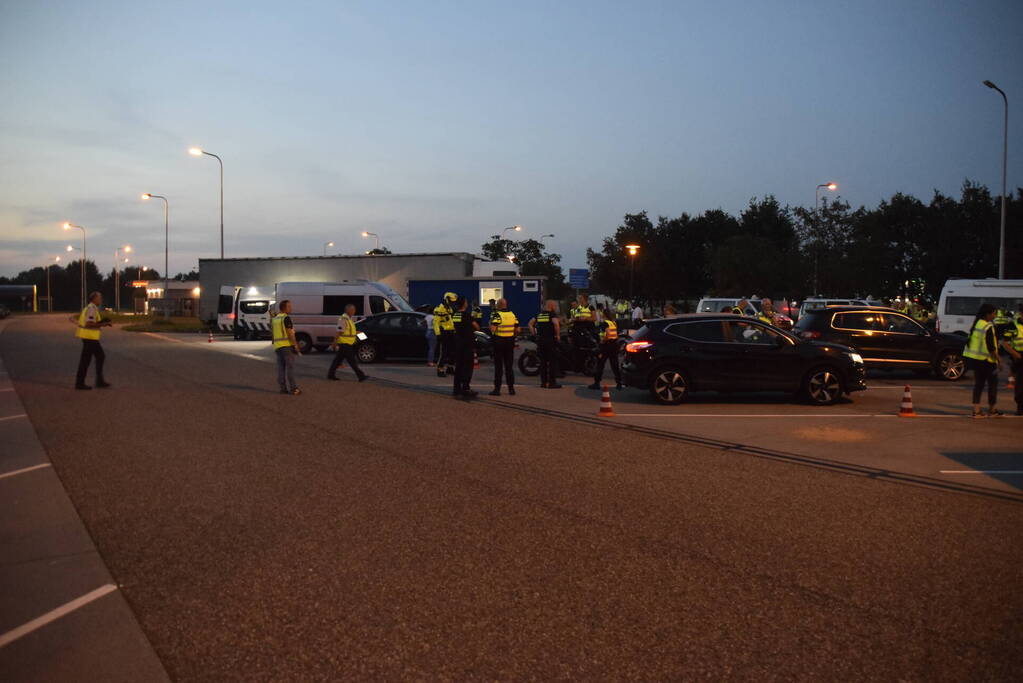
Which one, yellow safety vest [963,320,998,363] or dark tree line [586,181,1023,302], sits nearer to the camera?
yellow safety vest [963,320,998,363]

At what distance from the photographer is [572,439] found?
10.3m

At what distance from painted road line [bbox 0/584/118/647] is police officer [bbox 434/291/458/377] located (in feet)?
47.6

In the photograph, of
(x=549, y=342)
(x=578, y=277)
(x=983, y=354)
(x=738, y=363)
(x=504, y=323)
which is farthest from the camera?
(x=578, y=277)

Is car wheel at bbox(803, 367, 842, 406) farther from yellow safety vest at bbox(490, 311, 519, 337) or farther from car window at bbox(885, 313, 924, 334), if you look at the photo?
car window at bbox(885, 313, 924, 334)

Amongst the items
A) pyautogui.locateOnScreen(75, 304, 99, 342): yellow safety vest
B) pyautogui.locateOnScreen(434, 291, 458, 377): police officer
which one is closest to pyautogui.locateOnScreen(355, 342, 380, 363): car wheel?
pyautogui.locateOnScreen(434, 291, 458, 377): police officer

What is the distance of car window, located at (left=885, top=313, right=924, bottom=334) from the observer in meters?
18.2

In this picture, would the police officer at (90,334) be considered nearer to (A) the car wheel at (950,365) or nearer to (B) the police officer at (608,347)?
(B) the police officer at (608,347)

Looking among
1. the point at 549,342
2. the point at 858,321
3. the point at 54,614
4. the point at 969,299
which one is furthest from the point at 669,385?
the point at 969,299

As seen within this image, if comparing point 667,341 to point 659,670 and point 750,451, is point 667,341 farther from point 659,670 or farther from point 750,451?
point 659,670

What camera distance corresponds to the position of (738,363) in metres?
14.0

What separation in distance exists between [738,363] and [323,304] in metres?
16.8

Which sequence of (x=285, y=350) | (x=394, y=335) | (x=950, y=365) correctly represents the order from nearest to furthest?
(x=285, y=350)
(x=950, y=365)
(x=394, y=335)

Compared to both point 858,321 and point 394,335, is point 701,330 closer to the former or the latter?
point 858,321

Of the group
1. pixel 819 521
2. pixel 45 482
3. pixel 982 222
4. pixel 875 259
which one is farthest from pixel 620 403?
pixel 982 222
